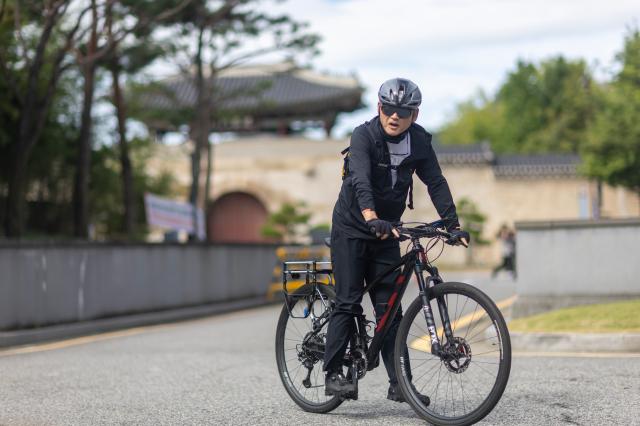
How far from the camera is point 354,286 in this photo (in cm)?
490

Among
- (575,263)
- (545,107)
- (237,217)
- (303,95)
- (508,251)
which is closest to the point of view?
(575,263)

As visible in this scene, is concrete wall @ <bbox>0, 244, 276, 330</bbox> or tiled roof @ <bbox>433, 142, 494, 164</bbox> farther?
tiled roof @ <bbox>433, 142, 494, 164</bbox>

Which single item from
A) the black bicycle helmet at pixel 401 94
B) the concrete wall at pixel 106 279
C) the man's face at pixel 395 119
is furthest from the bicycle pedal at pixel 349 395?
the concrete wall at pixel 106 279

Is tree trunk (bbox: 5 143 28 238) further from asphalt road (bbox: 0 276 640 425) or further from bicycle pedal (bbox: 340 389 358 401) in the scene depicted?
bicycle pedal (bbox: 340 389 358 401)

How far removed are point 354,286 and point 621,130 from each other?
2303cm

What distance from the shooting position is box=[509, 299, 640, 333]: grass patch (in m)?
8.46

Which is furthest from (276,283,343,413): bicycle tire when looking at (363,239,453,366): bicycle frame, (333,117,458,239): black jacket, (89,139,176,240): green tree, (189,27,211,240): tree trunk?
(89,139,176,240): green tree

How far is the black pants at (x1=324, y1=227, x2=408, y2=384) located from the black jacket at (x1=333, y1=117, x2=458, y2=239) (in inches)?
3.6

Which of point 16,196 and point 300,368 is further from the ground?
point 16,196

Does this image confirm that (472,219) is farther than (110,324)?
Yes

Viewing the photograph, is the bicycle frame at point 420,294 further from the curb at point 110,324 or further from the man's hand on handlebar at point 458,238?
the curb at point 110,324

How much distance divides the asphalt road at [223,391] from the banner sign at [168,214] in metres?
11.3

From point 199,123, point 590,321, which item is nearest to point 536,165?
point 199,123

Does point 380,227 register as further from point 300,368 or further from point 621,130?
point 621,130
